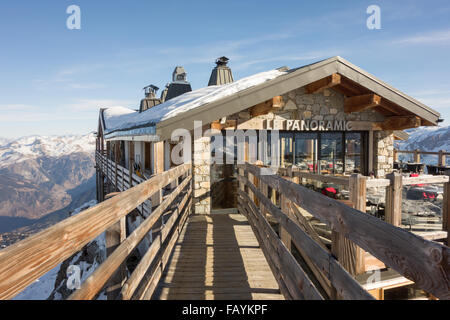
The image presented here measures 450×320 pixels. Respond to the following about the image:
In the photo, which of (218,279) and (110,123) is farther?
(110,123)

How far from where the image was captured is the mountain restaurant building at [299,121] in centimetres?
681

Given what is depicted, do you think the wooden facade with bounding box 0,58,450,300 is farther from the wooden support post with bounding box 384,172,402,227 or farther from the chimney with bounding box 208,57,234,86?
the chimney with bounding box 208,57,234,86

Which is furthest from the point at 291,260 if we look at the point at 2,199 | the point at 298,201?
the point at 2,199

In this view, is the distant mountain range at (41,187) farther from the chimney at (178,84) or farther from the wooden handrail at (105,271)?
the wooden handrail at (105,271)

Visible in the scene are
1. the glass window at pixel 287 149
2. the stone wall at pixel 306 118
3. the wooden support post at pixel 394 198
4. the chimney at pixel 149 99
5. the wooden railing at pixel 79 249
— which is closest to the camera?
the wooden railing at pixel 79 249

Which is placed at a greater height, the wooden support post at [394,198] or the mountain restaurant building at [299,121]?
the mountain restaurant building at [299,121]

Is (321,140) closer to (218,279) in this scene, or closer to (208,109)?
(208,109)

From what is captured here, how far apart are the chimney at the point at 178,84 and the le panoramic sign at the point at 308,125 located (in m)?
15.8

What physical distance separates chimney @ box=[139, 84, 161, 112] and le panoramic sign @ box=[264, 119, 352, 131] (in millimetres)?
14890

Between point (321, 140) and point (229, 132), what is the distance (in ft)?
10.4

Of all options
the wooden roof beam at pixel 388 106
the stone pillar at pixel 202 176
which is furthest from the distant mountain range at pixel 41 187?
the wooden roof beam at pixel 388 106

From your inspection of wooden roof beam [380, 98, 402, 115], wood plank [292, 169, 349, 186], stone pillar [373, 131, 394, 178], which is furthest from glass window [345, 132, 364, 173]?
wood plank [292, 169, 349, 186]

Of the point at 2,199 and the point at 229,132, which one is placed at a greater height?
the point at 229,132

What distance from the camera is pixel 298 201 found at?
8.50ft
